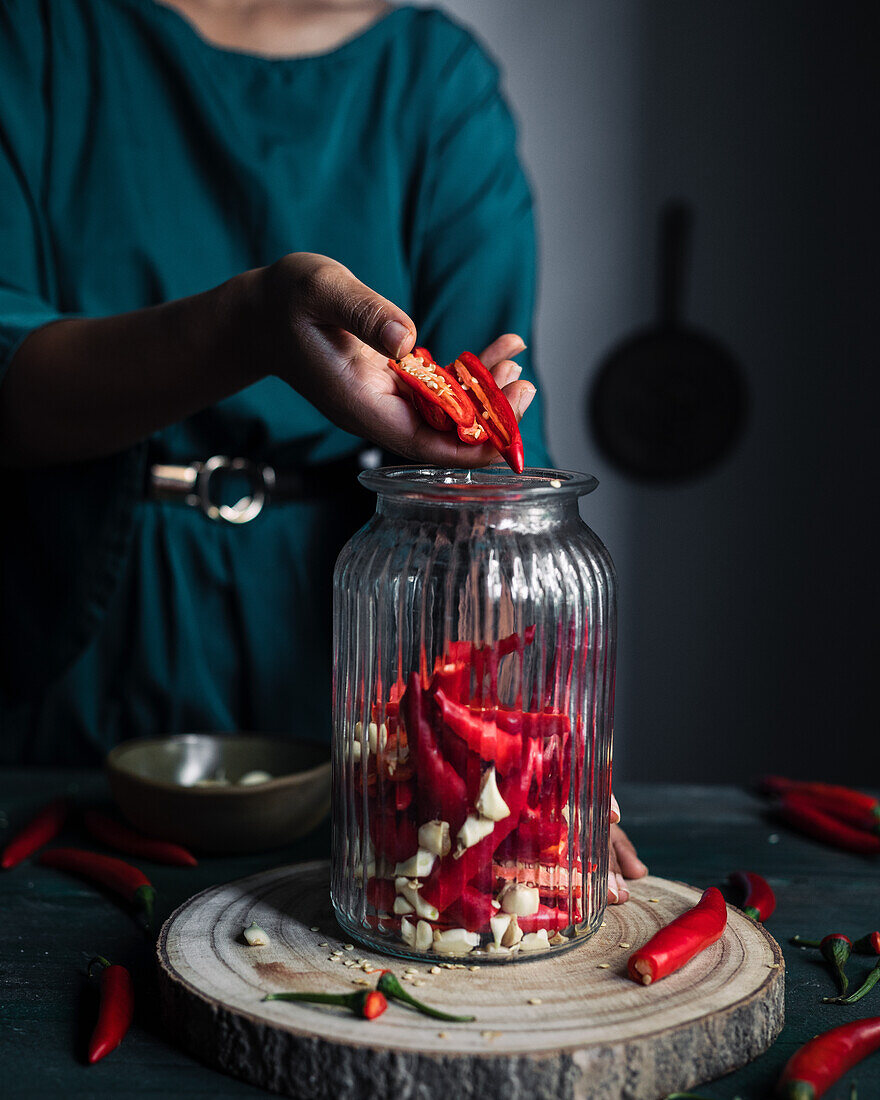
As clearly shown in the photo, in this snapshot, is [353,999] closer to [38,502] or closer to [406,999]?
[406,999]

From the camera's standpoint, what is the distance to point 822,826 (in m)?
1.22

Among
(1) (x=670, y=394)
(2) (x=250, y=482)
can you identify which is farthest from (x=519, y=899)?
(1) (x=670, y=394)

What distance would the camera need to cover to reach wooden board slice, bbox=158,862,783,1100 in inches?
26.9

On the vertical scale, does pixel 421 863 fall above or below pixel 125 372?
below

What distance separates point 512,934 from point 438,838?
0.09 metres

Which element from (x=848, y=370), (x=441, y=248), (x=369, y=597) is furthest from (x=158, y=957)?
(x=848, y=370)

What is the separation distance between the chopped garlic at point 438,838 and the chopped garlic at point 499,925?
59 mm

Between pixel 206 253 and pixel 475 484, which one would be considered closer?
pixel 475 484

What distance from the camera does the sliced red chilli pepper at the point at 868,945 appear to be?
918 mm

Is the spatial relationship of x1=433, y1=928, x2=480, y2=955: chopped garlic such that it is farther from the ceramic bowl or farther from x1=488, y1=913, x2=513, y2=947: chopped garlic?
the ceramic bowl

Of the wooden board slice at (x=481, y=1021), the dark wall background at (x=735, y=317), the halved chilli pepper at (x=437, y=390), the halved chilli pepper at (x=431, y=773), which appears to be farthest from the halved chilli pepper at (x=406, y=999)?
the dark wall background at (x=735, y=317)

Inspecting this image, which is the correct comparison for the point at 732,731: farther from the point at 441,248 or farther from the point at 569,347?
the point at 441,248

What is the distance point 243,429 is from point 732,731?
76.5 inches

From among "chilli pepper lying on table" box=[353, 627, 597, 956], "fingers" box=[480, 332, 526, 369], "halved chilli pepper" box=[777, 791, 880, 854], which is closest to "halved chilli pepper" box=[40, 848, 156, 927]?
"chilli pepper lying on table" box=[353, 627, 597, 956]
